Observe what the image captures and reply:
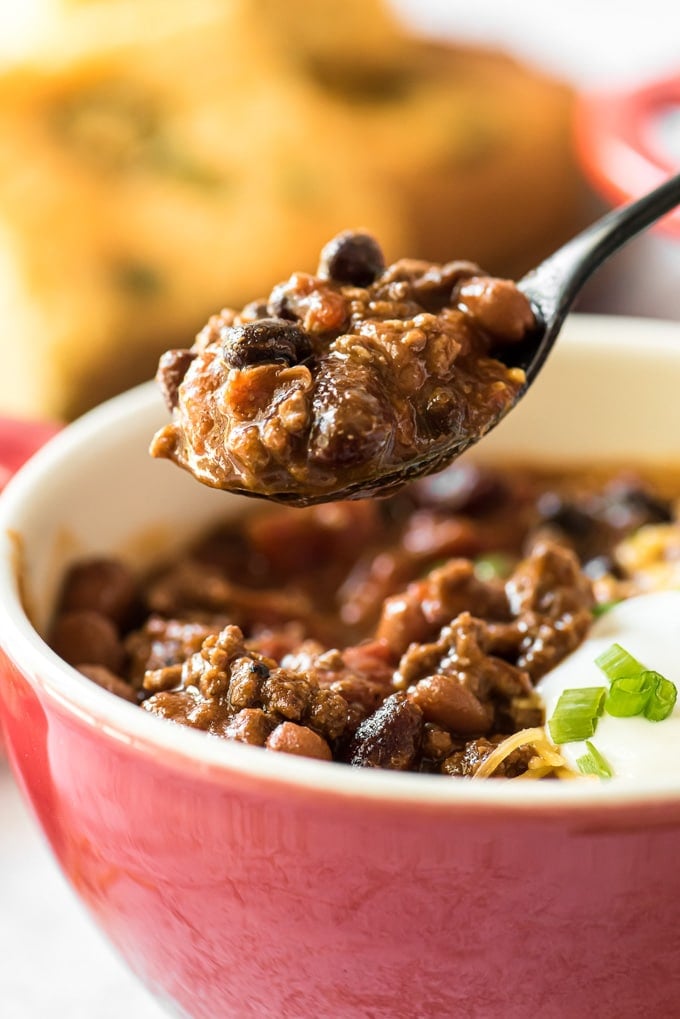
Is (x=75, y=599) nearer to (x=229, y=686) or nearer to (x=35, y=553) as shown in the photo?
(x=35, y=553)

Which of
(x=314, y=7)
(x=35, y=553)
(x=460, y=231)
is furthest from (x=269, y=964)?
(x=314, y=7)

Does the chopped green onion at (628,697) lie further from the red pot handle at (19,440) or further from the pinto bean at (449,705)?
the red pot handle at (19,440)

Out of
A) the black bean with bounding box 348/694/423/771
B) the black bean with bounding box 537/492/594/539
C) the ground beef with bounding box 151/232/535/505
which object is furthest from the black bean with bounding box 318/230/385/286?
the black bean with bounding box 537/492/594/539

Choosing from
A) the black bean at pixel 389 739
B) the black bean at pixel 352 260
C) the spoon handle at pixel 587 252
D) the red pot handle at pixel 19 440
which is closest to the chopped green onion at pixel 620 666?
the black bean at pixel 389 739

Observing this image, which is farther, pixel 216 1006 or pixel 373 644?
pixel 373 644

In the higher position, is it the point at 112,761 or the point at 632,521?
the point at 112,761

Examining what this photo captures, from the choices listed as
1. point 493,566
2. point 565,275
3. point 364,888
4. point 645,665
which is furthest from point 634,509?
point 364,888

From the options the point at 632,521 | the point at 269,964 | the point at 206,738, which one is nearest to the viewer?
the point at 206,738

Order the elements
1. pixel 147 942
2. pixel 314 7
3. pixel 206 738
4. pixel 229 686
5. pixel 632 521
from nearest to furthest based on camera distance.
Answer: pixel 206 738, pixel 147 942, pixel 229 686, pixel 632 521, pixel 314 7
